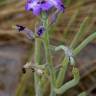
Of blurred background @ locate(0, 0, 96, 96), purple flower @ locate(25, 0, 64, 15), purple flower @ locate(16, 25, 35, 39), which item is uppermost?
purple flower @ locate(25, 0, 64, 15)

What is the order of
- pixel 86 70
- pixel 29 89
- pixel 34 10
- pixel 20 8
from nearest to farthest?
pixel 34 10 → pixel 29 89 → pixel 86 70 → pixel 20 8

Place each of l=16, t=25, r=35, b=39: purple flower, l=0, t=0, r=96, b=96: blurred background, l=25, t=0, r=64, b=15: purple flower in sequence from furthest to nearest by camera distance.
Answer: l=0, t=0, r=96, b=96: blurred background
l=16, t=25, r=35, b=39: purple flower
l=25, t=0, r=64, b=15: purple flower

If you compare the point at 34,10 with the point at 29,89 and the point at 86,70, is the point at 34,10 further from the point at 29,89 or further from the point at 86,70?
the point at 86,70

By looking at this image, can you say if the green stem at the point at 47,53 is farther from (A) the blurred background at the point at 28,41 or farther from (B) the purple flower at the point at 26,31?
(A) the blurred background at the point at 28,41

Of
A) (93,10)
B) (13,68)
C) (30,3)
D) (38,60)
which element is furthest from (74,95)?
(30,3)

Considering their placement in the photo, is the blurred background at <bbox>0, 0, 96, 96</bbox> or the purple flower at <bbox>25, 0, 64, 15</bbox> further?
the blurred background at <bbox>0, 0, 96, 96</bbox>

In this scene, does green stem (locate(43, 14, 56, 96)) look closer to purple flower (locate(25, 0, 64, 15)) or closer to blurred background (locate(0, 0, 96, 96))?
purple flower (locate(25, 0, 64, 15))

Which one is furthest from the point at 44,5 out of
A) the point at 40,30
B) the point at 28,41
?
the point at 28,41

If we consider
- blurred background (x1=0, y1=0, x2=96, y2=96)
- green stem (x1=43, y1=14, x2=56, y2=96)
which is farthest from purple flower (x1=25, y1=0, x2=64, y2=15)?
blurred background (x1=0, y1=0, x2=96, y2=96)

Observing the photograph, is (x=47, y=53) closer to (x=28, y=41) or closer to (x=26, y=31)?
(x=26, y=31)
